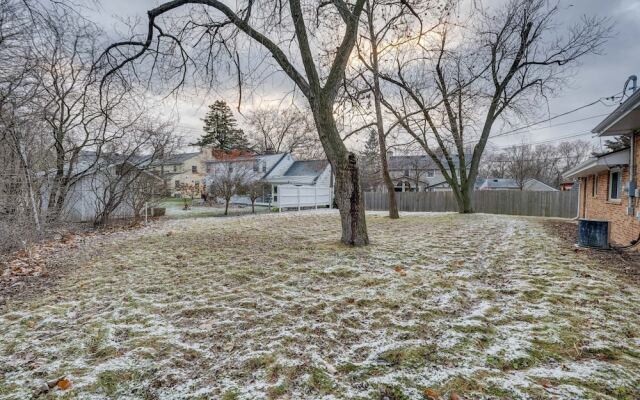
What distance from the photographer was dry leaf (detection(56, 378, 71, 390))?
2.04 metres

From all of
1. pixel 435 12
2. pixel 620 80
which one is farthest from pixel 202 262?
pixel 620 80

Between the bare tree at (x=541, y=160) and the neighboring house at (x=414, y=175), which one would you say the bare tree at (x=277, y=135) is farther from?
the bare tree at (x=541, y=160)

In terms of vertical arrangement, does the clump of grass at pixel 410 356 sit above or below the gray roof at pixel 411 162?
below

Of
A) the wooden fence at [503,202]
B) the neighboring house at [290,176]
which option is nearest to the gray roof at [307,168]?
the neighboring house at [290,176]

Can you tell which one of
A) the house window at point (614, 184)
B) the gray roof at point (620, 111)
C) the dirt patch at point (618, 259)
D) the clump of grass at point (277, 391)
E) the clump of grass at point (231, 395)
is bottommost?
the clump of grass at point (231, 395)

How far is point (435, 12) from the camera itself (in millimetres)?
7164

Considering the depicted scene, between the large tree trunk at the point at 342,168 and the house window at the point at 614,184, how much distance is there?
274 inches

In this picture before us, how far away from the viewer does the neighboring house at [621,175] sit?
18.7 feet

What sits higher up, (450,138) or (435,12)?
(435,12)

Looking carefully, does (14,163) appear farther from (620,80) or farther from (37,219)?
(620,80)

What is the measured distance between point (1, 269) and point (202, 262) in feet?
9.69

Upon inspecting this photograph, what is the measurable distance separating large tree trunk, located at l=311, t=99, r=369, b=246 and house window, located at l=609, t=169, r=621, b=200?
6.97 metres

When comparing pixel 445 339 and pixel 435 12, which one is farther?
pixel 435 12

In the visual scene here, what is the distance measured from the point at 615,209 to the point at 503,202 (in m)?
10.8
